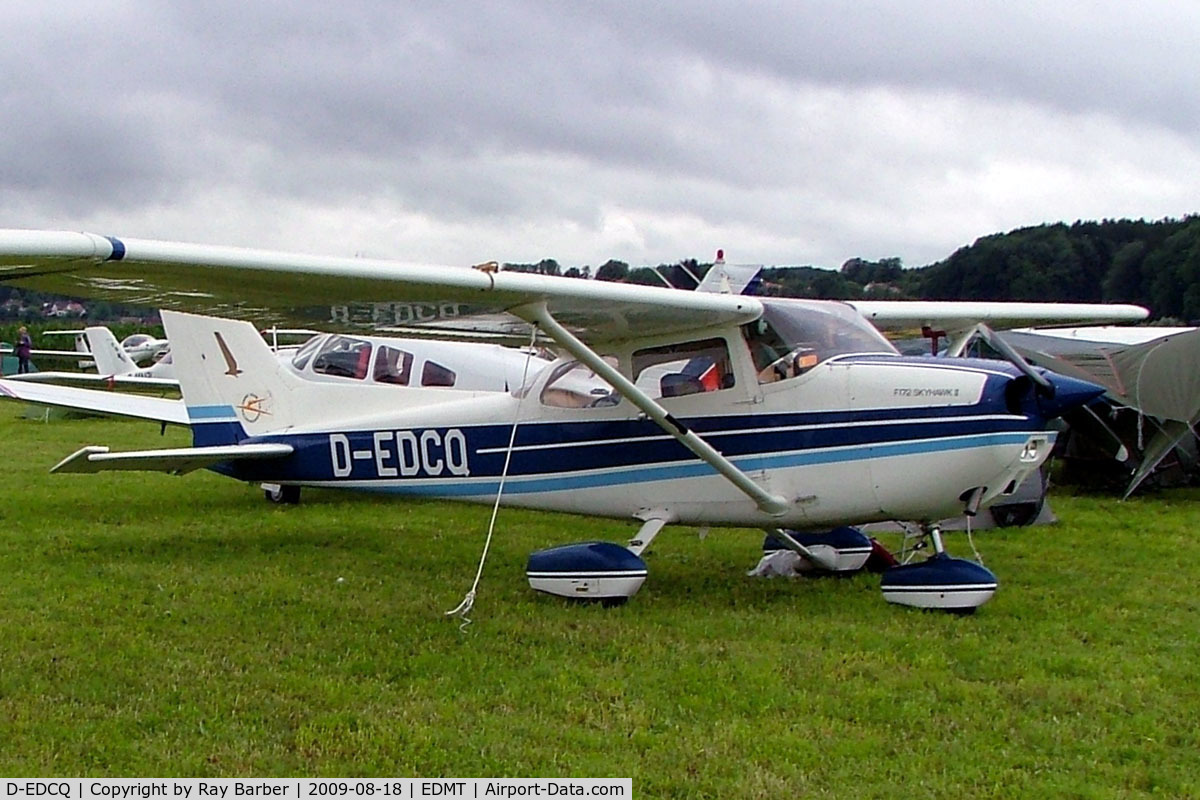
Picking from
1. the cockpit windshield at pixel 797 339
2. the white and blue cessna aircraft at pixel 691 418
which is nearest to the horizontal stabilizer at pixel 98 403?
the white and blue cessna aircraft at pixel 691 418

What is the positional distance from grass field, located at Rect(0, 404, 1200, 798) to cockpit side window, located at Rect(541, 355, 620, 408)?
4.22 feet

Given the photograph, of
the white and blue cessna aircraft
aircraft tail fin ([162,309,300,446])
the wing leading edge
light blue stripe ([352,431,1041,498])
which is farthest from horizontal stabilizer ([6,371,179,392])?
the wing leading edge

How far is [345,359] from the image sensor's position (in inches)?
476

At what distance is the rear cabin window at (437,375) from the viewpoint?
39.7 feet

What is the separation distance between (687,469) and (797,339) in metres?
1.05

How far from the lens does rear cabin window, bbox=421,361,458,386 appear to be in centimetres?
1210

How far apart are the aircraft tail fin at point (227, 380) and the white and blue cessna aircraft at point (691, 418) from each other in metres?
1.67

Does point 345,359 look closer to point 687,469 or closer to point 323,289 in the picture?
point 687,469

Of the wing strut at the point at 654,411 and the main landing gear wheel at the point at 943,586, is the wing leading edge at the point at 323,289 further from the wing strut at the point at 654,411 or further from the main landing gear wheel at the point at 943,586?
the main landing gear wheel at the point at 943,586

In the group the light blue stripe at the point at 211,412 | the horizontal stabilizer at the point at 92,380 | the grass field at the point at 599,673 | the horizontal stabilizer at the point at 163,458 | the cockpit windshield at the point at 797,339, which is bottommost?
the horizontal stabilizer at the point at 92,380

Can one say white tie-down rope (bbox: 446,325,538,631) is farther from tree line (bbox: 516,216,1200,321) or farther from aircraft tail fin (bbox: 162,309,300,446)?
tree line (bbox: 516,216,1200,321)

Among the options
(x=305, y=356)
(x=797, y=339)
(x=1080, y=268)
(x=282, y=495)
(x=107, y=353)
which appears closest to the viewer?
(x=797, y=339)

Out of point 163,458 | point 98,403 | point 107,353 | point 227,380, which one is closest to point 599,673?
point 163,458

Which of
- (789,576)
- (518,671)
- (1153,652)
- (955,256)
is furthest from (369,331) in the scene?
(955,256)
